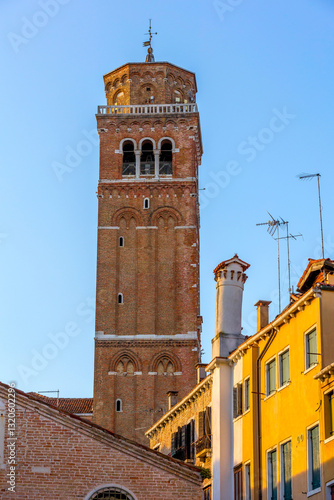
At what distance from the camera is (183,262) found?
6322 centimetres

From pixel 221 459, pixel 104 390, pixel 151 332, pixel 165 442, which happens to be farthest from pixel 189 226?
pixel 221 459

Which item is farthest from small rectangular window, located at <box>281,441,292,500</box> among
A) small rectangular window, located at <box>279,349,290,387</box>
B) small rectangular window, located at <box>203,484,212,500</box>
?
small rectangular window, located at <box>203,484,212,500</box>

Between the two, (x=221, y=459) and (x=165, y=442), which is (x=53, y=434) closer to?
(x=221, y=459)

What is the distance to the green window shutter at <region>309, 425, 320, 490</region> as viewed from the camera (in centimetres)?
2366

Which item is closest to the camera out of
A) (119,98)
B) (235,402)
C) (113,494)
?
(113,494)

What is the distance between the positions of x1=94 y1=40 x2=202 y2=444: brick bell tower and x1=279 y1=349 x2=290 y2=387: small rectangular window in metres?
31.3

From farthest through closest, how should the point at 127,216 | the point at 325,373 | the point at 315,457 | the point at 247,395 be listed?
the point at 127,216 < the point at 247,395 < the point at 315,457 < the point at 325,373

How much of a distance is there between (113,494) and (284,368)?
228 inches

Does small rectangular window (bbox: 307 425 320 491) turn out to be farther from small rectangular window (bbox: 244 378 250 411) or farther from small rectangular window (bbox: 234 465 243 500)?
small rectangular window (bbox: 234 465 243 500)

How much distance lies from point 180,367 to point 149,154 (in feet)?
50.3

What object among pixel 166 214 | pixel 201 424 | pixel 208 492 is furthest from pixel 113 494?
pixel 166 214

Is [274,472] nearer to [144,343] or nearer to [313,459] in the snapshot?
[313,459]

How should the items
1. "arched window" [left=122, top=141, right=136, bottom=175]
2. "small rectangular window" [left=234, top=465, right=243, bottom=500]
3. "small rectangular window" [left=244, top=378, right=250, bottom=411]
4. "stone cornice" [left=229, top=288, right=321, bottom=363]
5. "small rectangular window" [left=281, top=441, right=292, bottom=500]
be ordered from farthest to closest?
"arched window" [left=122, top=141, right=136, bottom=175] → "small rectangular window" [left=244, top=378, right=250, bottom=411] → "small rectangular window" [left=234, top=465, right=243, bottom=500] → "small rectangular window" [left=281, top=441, right=292, bottom=500] → "stone cornice" [left=229, top=288, right=321, bottom=363]

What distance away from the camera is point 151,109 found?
67.8 m
